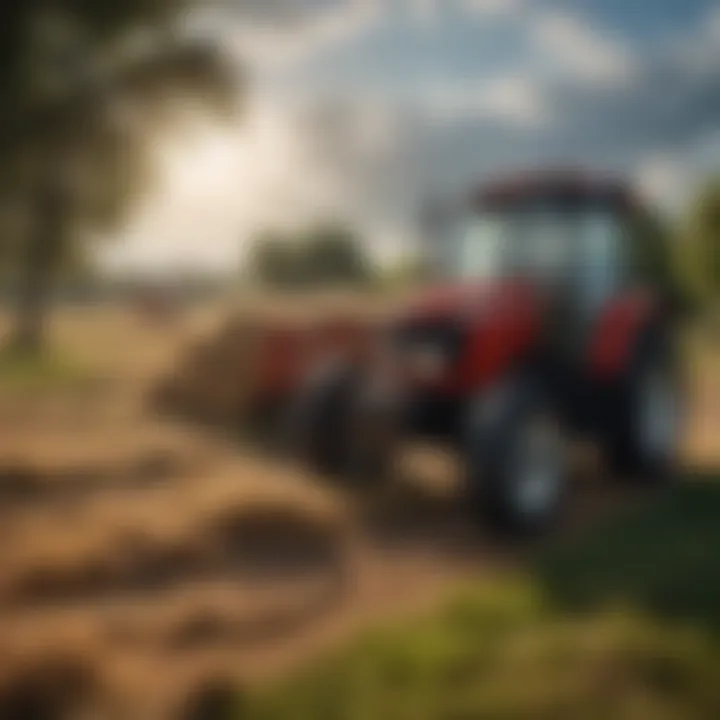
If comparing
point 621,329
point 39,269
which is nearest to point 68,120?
point 39,269

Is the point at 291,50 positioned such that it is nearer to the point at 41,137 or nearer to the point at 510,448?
the point at 41,137

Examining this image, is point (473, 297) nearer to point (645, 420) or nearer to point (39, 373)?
point (645, 420)

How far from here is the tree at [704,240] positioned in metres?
1.21

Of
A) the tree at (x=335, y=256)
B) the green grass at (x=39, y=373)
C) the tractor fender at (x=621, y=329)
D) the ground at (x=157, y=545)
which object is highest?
the tree at (x=335, y=256)

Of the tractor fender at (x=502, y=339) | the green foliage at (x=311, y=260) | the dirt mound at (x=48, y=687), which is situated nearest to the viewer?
the dirt mound at (x=48, y=687)

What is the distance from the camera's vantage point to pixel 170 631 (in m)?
1.06

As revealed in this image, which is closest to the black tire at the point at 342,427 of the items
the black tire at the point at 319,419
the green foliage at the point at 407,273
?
the black tire at the point at 319,419

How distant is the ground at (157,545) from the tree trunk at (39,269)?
0.03 metres

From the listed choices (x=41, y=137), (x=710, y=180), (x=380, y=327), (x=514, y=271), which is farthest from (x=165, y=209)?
(x=710, y=180)

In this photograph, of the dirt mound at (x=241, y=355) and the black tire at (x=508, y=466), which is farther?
the black tire at (x=508, y=466)

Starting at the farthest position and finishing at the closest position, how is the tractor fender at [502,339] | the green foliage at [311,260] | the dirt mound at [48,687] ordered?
1. the tractor fender at [502,339]
2. the green foliage at [311,260]
3. the dirt mound at [48,687]

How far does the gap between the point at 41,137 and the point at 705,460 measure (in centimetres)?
82

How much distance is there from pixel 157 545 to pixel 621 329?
585 millimetres

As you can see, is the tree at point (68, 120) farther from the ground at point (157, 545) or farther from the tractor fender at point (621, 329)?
the tractor fender at point (621, 329)
